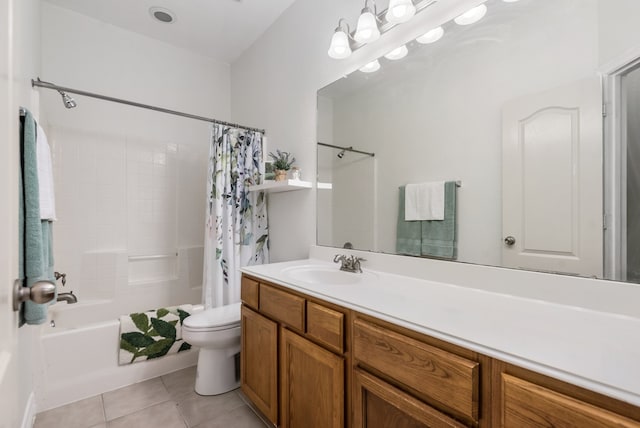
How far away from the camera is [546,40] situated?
3.38 feet

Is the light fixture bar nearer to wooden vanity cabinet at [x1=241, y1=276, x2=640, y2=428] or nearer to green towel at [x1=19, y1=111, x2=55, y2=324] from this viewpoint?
wooden vanity cabinet at [x1=241, y1=276, x2=640, y2=428]

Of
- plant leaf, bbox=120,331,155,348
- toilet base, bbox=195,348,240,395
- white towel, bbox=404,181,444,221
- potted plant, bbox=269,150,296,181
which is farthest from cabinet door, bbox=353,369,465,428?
plant leaf, bbox=120,331,155,348

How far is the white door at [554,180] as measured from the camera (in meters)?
0.94

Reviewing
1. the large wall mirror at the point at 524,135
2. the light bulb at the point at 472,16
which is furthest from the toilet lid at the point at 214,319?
the light bulb at the point at 472,16

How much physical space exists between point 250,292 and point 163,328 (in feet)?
3.31

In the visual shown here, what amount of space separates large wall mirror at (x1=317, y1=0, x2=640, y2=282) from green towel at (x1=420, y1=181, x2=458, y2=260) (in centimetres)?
2

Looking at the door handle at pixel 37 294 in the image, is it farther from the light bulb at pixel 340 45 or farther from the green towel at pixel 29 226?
the light bulb at pixel 340 45

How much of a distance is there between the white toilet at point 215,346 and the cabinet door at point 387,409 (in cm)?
110

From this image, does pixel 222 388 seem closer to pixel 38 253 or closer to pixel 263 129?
pixel 38 253

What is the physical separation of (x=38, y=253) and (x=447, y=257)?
1529 millimetres

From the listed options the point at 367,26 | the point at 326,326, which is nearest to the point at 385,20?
the point at 367,26

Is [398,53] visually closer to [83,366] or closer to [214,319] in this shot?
[214,319]

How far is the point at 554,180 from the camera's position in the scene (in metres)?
1.01

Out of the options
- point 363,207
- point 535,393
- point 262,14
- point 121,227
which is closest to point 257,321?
point 363,207
